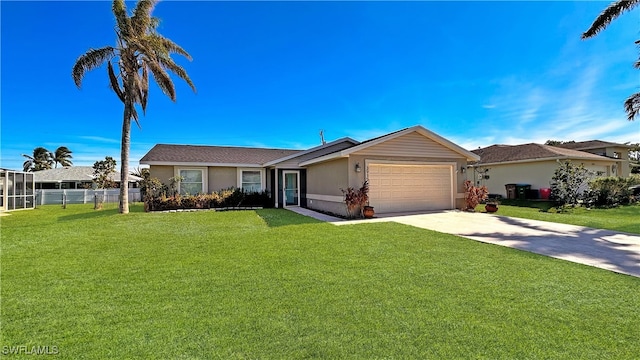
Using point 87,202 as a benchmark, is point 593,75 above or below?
above

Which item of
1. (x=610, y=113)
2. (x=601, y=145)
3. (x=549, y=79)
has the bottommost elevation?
(x=601, y=145)

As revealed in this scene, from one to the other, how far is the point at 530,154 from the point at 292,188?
56.7ft

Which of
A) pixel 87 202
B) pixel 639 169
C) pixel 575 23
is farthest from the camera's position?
pixel 639 169

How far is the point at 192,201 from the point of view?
15.7 m

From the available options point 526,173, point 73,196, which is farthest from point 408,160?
point 73,196

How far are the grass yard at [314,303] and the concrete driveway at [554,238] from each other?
2.44 feet

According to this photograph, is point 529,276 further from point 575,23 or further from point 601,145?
point 601,145

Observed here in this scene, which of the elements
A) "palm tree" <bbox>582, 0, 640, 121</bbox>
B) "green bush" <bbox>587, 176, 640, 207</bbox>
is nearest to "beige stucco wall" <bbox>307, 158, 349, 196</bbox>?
"palm tree" <bbox>582, 0, 640, 121</bbox>

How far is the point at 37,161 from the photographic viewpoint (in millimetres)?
51625

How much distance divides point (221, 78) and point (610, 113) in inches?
987

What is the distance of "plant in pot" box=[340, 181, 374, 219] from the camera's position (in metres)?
11.3

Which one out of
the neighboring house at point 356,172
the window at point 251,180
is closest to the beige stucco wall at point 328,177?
the neighboring house at point 356,172

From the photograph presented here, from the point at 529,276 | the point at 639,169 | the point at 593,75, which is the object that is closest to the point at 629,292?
the point at 529,276

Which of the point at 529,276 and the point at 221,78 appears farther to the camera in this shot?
the point at 221,78
